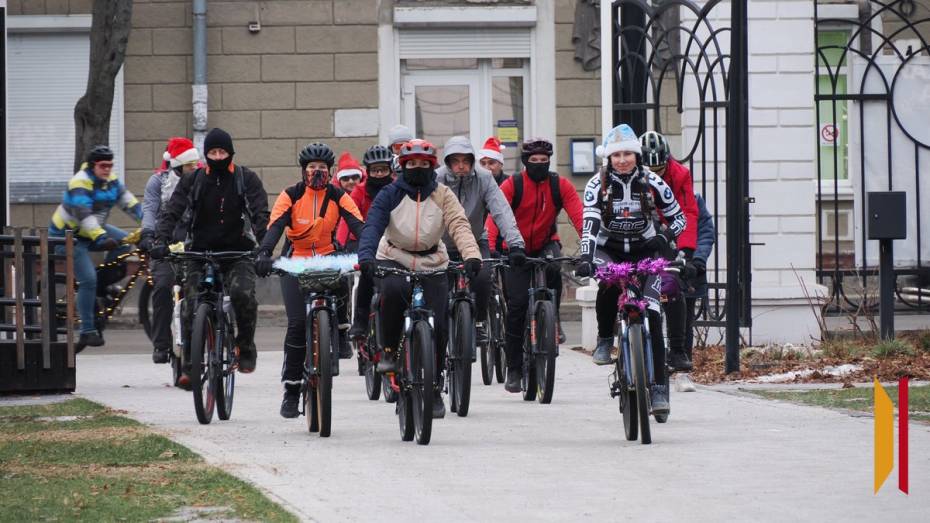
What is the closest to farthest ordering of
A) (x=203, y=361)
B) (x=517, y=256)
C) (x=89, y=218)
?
1. (x=203, y=361)
2. (x=517, y=256)
3. (x=89, y=218)

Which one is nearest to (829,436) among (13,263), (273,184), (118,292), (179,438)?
(179,438)

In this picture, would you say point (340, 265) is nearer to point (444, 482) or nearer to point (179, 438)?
point (179, 438)

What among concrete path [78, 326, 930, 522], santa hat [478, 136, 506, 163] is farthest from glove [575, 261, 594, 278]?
santa hat [478, 136, 506, 163]

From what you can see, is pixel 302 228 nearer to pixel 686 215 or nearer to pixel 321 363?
pixel 321 363

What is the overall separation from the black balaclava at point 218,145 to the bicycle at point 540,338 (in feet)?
6.59

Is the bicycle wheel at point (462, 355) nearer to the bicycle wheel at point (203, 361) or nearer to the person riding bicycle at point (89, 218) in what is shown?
the bicycle wheel at point (203, 361)

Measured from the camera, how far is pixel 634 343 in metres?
9.59

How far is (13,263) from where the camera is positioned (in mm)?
13023

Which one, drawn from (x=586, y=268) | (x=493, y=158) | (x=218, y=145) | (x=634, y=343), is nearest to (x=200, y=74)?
(x=493, y=158)

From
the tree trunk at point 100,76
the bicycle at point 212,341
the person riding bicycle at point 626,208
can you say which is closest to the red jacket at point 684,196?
the person riding bicycle at point 626,208

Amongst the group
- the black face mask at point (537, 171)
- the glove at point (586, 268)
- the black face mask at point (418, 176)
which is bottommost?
the glove at point (586, 268)

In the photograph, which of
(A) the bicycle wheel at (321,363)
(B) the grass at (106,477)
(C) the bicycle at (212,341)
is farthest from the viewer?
(C) the bicycle at (212,341)

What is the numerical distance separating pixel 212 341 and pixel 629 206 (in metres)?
2.61

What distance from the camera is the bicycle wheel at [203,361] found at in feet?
34.9
